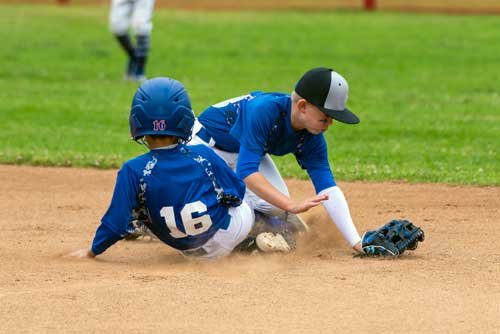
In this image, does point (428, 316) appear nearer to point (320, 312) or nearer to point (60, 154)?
point (320, 312)

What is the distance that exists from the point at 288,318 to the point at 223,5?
27.0 metres

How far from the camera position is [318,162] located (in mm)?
6840

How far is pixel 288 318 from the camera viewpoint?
5012 millimetres

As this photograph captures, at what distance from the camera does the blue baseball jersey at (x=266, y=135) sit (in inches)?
255

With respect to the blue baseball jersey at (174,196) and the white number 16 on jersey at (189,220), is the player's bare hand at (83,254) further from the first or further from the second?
the white number 16 on jersey at (189,220)

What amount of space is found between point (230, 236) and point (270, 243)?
373mm

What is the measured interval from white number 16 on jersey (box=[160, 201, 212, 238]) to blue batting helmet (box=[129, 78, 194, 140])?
1.33ft

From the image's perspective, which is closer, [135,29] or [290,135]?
[290,135]

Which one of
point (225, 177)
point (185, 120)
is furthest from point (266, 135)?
point (185, 120)

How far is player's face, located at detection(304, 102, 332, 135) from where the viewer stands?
635 cm

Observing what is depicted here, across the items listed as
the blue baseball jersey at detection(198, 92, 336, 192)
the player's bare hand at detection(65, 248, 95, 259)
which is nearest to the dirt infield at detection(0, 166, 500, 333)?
the player's bare hand at detection(65, 248, 95, 259)

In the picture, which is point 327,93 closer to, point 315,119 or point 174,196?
point 315,119

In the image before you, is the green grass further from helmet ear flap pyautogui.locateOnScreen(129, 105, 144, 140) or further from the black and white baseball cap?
helmet ear flap pyautogui.locateOnScreen(129, 105, 144, 140)

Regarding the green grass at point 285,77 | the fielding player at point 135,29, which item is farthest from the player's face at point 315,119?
the fielding player at point 135,29
